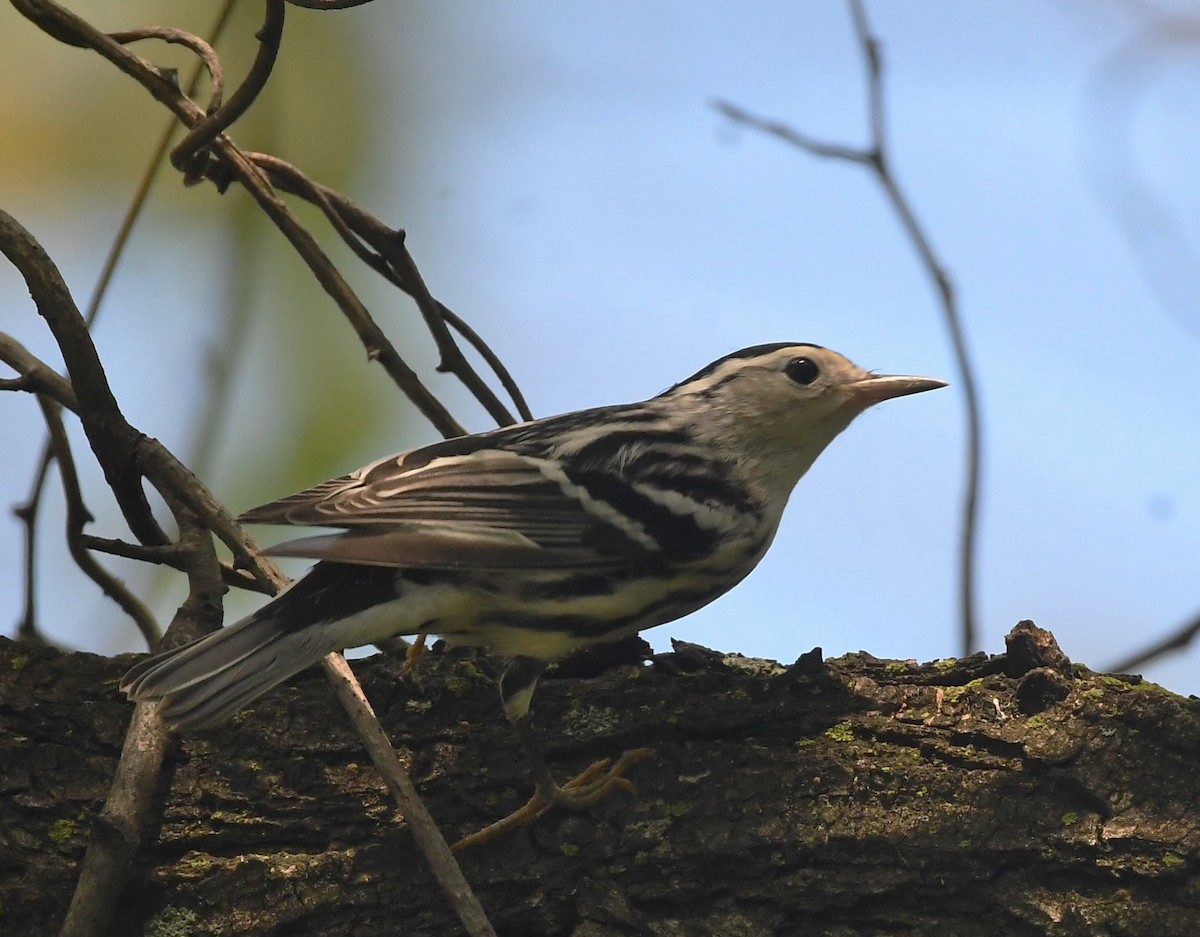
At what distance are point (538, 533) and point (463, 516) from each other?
0.18 metres

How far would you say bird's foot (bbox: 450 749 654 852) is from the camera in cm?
261

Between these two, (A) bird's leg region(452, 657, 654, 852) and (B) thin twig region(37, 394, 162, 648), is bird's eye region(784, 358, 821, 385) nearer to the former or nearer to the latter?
(A) bird's leg region(452, 657, 654, 852)

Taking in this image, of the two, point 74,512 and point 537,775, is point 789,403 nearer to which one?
point 537,775

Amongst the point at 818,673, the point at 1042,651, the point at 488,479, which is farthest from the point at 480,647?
the point at 1042,651

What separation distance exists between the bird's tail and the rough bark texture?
24cm

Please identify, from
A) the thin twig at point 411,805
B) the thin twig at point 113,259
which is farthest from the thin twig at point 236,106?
the thin twig at point 411,805

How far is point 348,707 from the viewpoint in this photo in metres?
2.54

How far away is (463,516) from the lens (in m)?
2.90

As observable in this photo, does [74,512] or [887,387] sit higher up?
[74,512]

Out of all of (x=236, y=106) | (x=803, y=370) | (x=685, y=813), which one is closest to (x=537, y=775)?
(x=685, y=813)

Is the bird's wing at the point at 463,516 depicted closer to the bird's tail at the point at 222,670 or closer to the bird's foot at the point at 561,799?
the bird's tail at the point at 222,670

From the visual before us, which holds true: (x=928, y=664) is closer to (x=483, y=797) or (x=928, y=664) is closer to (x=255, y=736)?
(x=483, y=797)

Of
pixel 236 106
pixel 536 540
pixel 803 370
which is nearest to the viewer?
pixel 536 540

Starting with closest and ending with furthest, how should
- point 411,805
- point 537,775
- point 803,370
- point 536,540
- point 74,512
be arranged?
point 411,805 < point 537,775 < point 536,540 < point 74,512 < point 803,370
